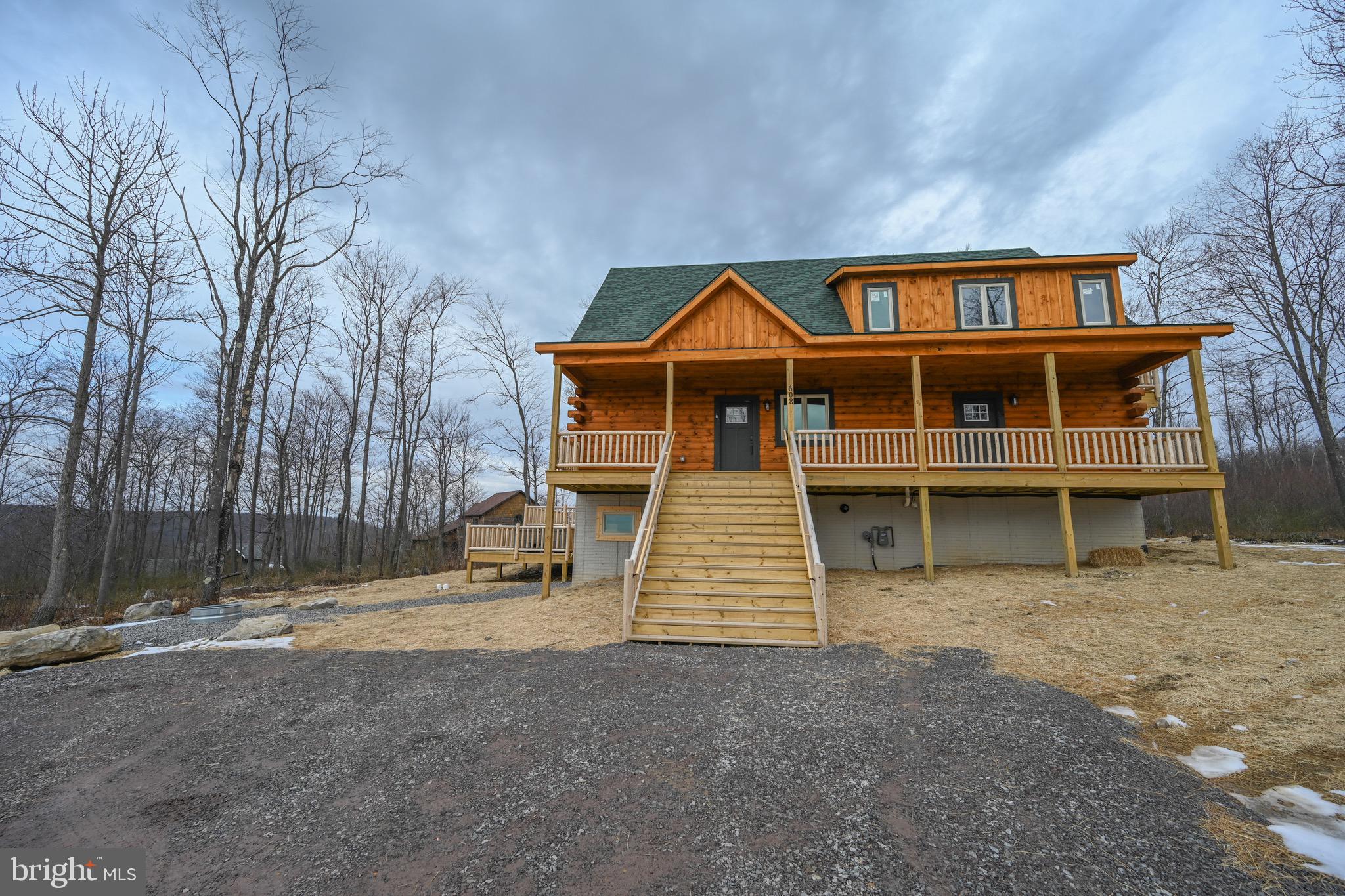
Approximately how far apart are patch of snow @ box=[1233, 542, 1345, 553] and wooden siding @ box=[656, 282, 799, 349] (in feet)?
42.3

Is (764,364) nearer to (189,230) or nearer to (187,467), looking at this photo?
(189,230)

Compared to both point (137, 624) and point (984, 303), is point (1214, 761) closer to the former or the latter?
point (984, 303)

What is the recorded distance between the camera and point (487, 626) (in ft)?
27.9

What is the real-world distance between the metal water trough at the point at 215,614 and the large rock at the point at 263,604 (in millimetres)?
1405

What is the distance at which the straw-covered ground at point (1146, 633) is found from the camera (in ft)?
12.8

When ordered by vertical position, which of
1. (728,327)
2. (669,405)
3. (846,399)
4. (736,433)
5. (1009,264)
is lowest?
(736,433)

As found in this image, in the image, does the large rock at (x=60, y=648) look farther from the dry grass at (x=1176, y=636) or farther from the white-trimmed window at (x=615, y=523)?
the dry grass at (x=1176, y=636)

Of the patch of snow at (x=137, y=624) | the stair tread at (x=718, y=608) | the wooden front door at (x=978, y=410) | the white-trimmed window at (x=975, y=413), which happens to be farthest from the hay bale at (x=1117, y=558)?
the patch of snow at (x=137, y=624)

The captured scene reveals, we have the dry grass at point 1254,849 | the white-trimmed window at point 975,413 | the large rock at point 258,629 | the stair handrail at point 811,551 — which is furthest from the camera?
the white-trimmed window at point 975,413

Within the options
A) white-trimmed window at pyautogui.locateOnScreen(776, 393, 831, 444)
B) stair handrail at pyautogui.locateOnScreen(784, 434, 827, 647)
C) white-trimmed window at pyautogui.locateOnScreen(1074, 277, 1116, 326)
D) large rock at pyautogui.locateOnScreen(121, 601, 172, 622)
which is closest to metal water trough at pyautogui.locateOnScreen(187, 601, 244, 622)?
large rock at pyautogui.locateOnScreen(121, 601, 172, 622)

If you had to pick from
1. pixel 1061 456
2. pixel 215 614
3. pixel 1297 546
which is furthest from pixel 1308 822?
pixel 1297 546

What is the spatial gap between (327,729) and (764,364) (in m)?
10.6

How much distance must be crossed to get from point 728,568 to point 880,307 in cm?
875

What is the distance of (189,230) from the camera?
13.1m
